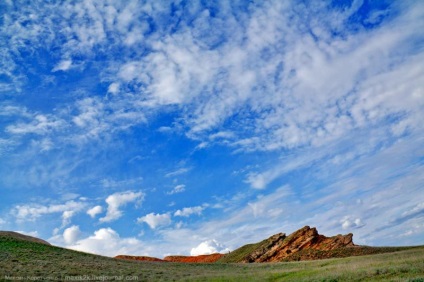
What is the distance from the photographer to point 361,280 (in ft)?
72.0

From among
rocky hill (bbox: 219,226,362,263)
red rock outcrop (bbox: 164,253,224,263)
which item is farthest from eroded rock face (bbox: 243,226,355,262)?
red rock outcrop (bbox: 164,253,224,263)

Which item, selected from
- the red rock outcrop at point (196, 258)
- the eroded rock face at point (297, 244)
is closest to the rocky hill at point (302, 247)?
the eroded rock face at point (297, 244)

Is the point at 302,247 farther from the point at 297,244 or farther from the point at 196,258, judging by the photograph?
the point at 196,258

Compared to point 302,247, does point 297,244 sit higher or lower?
higher

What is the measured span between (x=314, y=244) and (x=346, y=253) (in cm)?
913

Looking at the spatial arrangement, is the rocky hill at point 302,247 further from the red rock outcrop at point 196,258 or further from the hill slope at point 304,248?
the red rock outcrop at point 196,258

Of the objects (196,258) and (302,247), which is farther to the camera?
(196,258)

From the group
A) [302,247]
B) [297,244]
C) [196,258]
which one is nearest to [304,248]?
[302,247]

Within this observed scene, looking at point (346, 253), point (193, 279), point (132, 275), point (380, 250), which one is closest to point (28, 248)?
point (132, 275)

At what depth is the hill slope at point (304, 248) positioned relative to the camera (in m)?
68.3

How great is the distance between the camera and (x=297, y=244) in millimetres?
76188

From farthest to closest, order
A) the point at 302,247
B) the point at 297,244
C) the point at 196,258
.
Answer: the point at 196,258, the point at 297,244, the point at 302,247

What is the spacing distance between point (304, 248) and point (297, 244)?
1853mm

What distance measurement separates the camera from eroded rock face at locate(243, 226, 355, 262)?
73.7m
